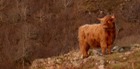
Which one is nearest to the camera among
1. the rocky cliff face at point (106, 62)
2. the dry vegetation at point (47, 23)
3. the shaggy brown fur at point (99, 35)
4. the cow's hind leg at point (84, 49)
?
the rocky cliff face at point (106, 62)

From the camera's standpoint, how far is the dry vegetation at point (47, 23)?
5784 cm

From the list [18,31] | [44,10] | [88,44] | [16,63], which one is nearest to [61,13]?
[44,10]

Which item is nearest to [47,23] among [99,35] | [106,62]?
[99,35]

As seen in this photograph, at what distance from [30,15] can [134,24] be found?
13.6 m

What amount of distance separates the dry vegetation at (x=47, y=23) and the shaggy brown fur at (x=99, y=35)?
3328 centimetres

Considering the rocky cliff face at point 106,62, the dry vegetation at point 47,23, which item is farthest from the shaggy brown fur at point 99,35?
the dry vegetation at point 47,23

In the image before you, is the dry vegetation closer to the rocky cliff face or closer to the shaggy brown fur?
the shaggy brown fur

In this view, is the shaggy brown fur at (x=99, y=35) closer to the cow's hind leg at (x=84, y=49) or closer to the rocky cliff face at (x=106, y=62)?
the cow's hind leg at (x=84, y=49)

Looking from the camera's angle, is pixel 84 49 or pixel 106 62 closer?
pixel 106 62

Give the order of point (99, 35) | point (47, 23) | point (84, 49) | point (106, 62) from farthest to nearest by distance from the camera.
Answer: point (47, 23) < point (84, 49) < point (99, 35) < point (106, 62)

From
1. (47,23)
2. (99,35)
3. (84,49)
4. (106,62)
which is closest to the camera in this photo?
(106,62)

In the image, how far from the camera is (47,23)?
65188 mm

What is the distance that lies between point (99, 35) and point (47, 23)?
46047 mm

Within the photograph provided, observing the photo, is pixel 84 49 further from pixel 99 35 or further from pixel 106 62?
pixel 106 62
